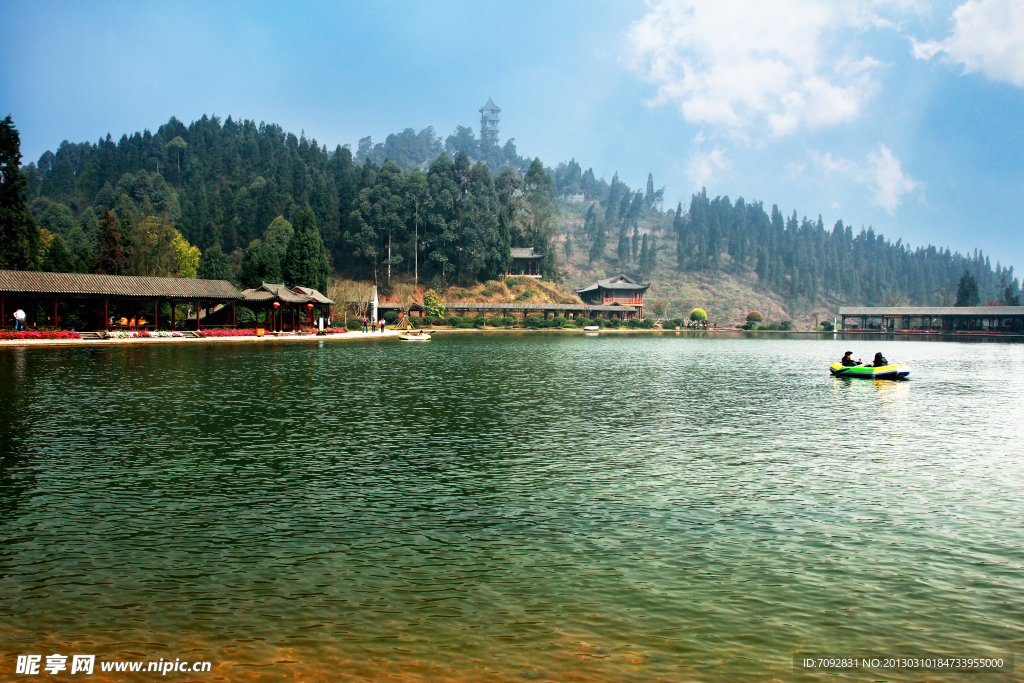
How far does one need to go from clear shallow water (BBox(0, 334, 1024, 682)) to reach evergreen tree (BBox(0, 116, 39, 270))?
36780 mm

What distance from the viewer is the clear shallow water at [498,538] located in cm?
609

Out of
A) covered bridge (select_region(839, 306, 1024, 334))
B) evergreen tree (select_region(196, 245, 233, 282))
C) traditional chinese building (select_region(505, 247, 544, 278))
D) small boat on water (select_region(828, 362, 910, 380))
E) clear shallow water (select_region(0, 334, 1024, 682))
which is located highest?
traditional chinese building (select_region(505, 247, 544, 278))

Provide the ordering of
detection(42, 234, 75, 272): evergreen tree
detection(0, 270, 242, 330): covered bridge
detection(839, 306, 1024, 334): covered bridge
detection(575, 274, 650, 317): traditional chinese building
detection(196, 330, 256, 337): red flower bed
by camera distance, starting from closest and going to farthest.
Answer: detection(0, 270, 242, 330): covered bridge < detection(196, 330, 256, 337): red flower bed < detection(42, 234, 75, 272): evergreen tree < detection(839, 306, 1024, 334): covered bridge < detection(575, 274, 650, 317): traditional chinese building

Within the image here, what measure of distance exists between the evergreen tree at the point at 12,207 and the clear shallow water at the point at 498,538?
3678 cm

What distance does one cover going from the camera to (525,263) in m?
118

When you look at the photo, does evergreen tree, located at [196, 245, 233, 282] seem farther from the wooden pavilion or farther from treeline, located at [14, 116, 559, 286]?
the wooden pavilion

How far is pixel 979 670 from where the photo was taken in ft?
19.1

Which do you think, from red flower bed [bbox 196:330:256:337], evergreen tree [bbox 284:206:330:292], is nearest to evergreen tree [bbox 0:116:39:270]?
red flower bed [bbox 196:330:256:337]

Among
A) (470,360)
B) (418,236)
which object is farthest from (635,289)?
(470,360)

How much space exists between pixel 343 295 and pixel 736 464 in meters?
74.3

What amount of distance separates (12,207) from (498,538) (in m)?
55.8

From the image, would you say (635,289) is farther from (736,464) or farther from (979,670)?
(979,670)

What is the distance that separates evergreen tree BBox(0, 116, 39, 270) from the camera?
1874 inches

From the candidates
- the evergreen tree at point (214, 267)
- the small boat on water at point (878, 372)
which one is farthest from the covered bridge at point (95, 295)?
the small boat on water at point (878, 372)
